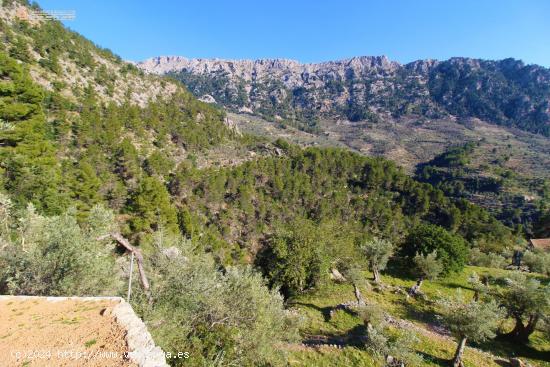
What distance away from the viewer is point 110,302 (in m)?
12.0

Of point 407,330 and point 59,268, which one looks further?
point 407,330

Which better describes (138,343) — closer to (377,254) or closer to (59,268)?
(59,268)

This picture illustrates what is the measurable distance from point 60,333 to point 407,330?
864 inches

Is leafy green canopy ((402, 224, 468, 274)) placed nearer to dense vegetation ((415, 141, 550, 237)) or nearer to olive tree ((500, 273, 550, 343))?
olive tree ((500, 273, 550, 343))

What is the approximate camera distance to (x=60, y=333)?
977 centimetres

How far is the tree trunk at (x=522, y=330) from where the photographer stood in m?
24.5

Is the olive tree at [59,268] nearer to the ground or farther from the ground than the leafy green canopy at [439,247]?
nearer to the ground

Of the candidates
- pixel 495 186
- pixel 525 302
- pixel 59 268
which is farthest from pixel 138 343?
pixel 495 186

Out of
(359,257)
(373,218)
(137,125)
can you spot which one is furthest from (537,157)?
(137,125)

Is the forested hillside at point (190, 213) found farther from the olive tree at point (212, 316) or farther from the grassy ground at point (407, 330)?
the grassy ground at point (407, 330)

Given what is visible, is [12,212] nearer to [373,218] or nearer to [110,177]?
[110,177]

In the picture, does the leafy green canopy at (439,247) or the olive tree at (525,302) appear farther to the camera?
the leafy green canopy at (439,247)

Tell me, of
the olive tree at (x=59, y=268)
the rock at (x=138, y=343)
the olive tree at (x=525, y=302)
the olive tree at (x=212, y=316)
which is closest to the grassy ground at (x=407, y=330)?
the olive tree at (x=525, y=302)

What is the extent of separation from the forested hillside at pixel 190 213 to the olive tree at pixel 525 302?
0.29m
